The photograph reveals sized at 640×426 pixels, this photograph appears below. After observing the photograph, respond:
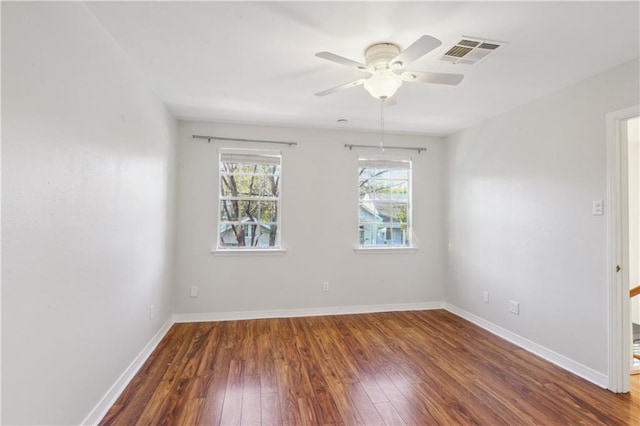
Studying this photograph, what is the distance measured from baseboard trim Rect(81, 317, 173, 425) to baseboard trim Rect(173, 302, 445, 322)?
A: 0.61 metres

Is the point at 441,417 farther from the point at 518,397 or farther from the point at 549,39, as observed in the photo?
the point at 549,39

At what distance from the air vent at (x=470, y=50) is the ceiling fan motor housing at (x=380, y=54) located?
385mm

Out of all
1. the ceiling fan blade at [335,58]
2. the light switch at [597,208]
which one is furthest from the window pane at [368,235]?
the ceiling fan blade at [335,58]

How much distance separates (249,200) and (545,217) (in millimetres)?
3247

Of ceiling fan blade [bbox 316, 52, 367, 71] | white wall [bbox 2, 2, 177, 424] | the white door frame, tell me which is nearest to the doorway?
the white door frame

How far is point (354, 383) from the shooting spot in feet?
7.54

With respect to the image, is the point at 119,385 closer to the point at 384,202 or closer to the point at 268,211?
the point at 268,211

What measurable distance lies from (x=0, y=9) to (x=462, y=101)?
325 cm

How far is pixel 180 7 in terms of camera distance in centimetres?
162

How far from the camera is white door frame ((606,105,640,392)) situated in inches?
88.5

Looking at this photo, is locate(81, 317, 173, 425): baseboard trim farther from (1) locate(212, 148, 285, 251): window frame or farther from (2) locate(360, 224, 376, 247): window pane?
(2) locate(360, 224, 376, 247): window pane

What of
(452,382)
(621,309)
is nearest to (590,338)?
(621,309)

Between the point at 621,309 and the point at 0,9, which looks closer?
the point at 0,9

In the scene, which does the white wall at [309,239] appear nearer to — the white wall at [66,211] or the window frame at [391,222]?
the window frame at [391,222]
